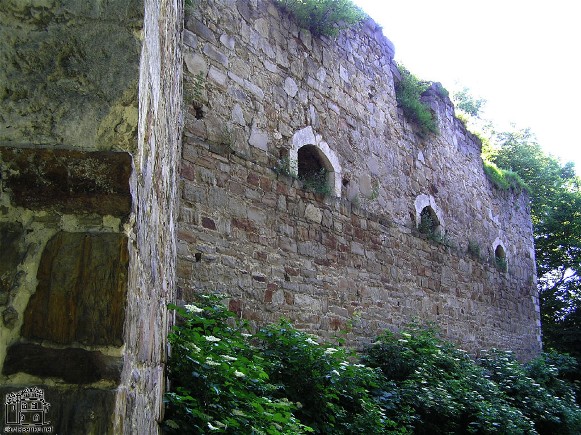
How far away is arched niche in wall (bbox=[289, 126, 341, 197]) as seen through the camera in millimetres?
6637

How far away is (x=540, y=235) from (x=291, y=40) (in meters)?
15.9

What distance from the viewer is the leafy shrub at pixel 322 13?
6855mm

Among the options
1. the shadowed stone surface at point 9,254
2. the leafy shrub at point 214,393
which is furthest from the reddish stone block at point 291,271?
the shadowed stone surface at point 9,254

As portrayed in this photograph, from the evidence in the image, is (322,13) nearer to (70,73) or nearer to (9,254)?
(70,73)

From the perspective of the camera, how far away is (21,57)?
1.62 m

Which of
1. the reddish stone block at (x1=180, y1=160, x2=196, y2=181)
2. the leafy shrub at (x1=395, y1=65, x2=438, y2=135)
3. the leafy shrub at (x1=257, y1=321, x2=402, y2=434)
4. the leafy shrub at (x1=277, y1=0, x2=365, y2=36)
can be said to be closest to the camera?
the leafy shrub at (x1=257, y1=321, x2=402, y2=434)

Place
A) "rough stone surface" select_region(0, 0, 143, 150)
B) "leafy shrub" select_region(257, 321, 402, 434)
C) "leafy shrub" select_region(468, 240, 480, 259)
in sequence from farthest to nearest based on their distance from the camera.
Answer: "leafy shrub" select_region(468, 240, 480, 259) → "leafy shrub" select_region(257, 321, 402, 434) → "rough stone surface" select_region(0, 0, 143, 150)

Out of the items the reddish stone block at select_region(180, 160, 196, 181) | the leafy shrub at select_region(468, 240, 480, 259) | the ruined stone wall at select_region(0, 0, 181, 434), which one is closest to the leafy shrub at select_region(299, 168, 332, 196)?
the reddish stone block at select_region(180, 160, 196, 181)

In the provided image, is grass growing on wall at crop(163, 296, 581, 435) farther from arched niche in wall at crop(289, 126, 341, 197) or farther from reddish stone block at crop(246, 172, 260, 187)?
arched niche in wall at crop(289, 126, 341, 197)

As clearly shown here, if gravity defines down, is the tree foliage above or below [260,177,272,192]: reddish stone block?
above

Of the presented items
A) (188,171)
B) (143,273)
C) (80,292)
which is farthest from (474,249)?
(80,292)

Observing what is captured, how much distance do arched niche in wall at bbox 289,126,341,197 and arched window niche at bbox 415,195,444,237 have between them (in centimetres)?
229

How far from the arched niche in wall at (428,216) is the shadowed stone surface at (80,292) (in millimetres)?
7742

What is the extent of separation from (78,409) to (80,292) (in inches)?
10.9
